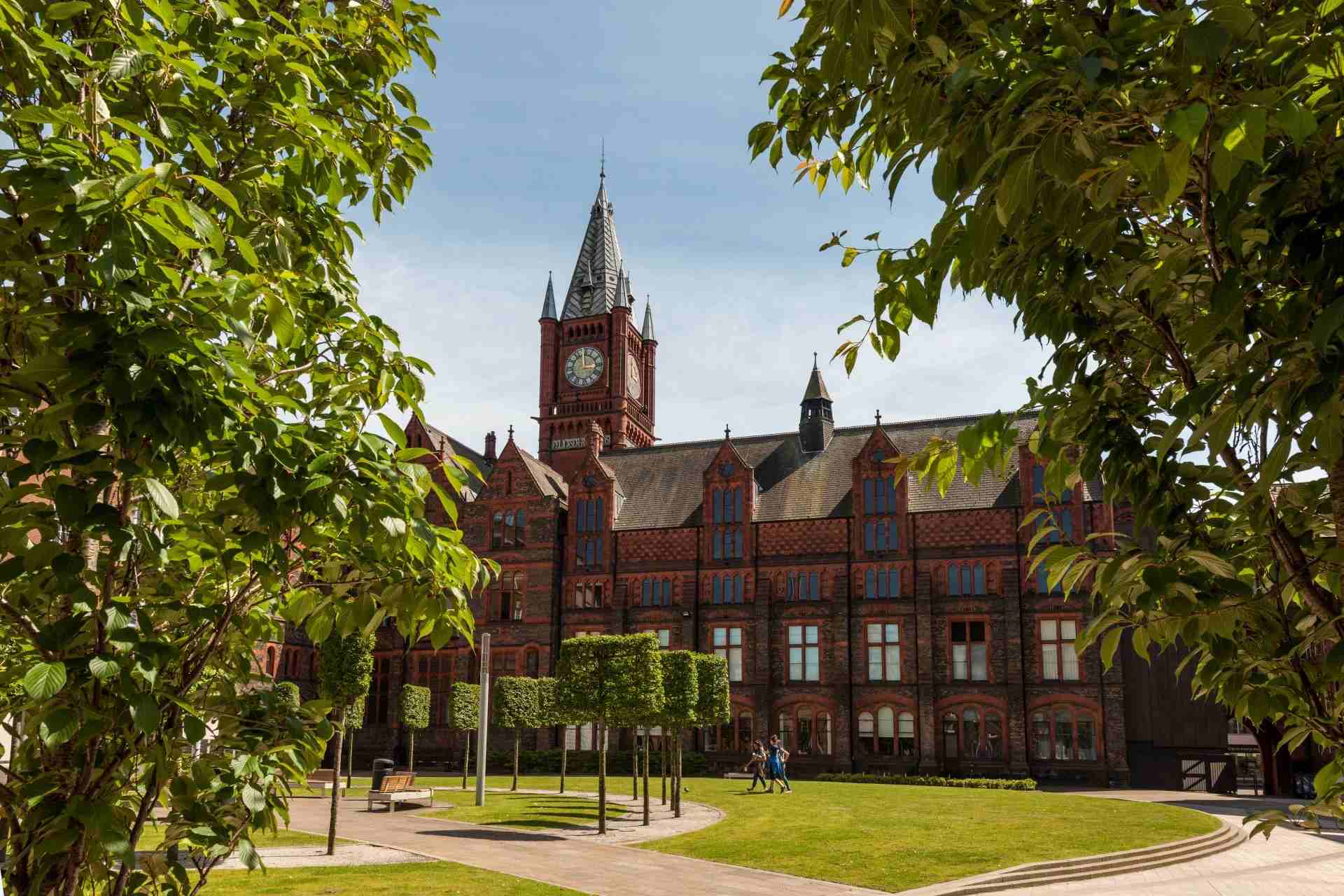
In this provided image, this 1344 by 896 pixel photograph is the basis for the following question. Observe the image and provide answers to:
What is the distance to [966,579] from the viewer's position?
42.8 meters

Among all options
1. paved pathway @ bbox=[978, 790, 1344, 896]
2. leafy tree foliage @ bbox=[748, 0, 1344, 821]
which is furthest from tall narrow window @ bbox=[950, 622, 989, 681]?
leafy tree foliage @ bbox=[748, 0, 1344, 821]

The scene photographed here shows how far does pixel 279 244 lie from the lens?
3.95 meters

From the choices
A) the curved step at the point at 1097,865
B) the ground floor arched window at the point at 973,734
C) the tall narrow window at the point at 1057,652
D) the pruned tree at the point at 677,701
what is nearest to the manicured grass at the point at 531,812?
the pruned tree at the point at 677,701

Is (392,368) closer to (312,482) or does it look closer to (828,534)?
(312,482)

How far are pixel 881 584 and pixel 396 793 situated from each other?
2441 cm

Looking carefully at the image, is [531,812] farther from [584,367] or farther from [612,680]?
[584,367]

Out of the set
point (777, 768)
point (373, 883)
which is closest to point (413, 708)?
point (777, 768)

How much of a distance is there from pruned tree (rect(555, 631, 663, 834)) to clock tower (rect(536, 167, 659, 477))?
131ft

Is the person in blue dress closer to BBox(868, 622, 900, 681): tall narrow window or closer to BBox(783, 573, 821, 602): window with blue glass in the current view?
BBox(868, 622, 900, 681): tall narrow window

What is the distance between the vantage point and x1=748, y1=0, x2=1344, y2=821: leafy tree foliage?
7.54 ft

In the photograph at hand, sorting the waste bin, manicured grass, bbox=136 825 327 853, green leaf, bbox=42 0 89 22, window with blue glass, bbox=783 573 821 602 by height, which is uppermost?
window with blue glass, bbox=783 573 821 602

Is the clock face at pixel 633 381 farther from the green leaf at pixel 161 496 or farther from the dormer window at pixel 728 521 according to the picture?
the green leaf at pixel 161 496

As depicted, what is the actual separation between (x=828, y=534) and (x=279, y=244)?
43070mm

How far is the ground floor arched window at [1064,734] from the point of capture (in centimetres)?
3947
